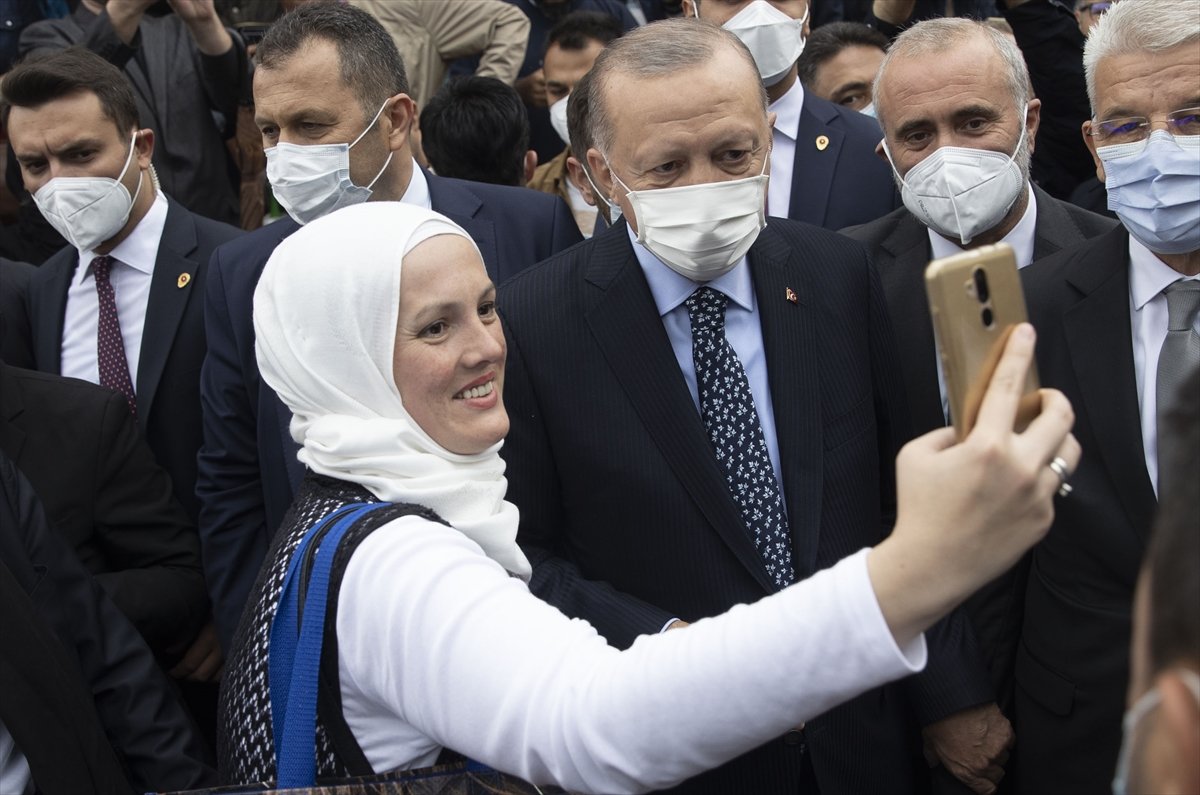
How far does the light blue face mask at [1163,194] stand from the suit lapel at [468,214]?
1.81m

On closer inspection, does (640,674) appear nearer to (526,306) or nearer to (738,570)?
(738,570)

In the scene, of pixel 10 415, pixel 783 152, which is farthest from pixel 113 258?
pixel 783 152

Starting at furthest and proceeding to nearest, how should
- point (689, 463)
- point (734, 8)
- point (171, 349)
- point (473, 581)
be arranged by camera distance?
1. point (734, 8)
2. point (171, 349)
3. point (689, 463)
4. point (473, 581)

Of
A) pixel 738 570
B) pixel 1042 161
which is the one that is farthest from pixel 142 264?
pixel 1042 161

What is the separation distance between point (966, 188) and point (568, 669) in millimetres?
2418

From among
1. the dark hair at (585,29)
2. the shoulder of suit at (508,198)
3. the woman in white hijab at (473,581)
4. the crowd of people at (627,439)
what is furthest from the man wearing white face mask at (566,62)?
the woman in white hijab at (473,581)

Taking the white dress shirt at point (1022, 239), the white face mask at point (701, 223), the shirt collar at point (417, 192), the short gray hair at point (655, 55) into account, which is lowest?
the white dress shirt at point (1022, 239)

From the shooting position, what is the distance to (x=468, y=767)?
210 centimetres

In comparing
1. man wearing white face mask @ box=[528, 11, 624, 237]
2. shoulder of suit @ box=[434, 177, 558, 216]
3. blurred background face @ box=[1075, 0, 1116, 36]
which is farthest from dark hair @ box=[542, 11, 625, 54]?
shoulder of suit @ box=[434, 177, 558, 216]

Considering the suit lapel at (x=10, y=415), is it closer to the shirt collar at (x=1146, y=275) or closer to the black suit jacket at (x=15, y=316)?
the black suit jacket at (x=15, y=316)

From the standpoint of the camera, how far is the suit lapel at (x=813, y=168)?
15.0 ft

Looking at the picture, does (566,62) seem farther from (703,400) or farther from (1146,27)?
(703,400)

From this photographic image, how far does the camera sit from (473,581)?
1.94 m

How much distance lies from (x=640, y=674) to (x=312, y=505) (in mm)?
725
